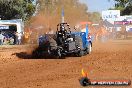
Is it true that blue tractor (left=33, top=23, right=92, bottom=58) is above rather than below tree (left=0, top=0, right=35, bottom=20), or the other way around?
below

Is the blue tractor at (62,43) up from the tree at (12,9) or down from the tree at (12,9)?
down

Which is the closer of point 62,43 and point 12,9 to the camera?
point 62,43

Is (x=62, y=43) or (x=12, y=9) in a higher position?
(x=12, y=9)

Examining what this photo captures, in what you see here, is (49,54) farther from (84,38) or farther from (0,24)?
(0,24)

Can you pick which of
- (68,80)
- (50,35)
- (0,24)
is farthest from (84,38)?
(0,24)

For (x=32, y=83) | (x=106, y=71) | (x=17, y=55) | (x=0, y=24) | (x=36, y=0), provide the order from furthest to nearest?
(x=36, y=0) → (x=0, y=24) → (x=17, y=55) → (x=106, y=71) → (x=32, y=83)

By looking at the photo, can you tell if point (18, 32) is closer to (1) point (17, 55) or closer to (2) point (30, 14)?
(2) point (30, 14)

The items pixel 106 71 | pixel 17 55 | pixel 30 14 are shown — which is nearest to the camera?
pixel 106 71

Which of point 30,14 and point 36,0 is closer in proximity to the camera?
point 30,14

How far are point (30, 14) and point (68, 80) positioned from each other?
4603 cm

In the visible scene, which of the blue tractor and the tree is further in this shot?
the tree

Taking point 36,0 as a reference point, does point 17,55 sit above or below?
below

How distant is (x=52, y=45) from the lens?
62.0 ft

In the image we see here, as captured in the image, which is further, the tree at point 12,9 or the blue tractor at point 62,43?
the tree at point 12,9
